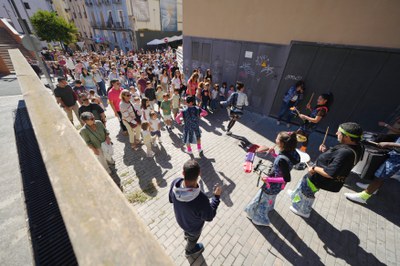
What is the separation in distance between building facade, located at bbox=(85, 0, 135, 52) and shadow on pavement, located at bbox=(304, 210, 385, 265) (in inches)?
1291

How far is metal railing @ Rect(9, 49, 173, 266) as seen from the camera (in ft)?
3.32

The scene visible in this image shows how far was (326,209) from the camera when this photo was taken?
426 centimetres

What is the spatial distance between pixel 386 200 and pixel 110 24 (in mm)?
39047

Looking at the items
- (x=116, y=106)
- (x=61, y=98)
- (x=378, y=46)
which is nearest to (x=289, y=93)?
(x=378, y=46)

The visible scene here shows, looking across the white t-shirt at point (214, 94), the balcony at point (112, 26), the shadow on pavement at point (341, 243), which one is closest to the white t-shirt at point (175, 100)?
the white t-shirt at point (214, 94)

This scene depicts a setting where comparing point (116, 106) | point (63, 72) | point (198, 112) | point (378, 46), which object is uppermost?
point (378, 46)

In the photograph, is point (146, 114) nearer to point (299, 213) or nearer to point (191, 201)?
point (191, 201)

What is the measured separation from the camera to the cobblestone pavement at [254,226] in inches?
131

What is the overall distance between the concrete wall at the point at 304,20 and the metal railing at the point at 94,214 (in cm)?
842

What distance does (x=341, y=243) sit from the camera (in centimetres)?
356

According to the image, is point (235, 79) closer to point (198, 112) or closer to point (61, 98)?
point (198, 112)

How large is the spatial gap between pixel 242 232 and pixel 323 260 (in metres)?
1.54

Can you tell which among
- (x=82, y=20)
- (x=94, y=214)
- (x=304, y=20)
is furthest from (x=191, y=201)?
(x=82, y=20)

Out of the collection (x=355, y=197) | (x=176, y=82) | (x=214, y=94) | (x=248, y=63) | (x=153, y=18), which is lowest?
(x=355, y=197)
